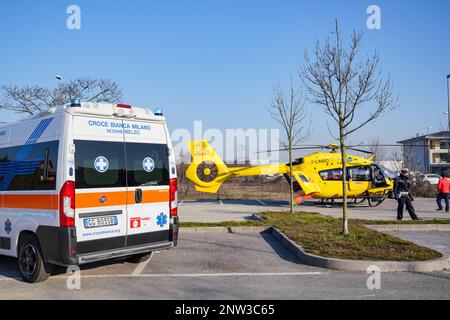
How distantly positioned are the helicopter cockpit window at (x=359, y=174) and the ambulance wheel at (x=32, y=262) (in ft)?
55.5

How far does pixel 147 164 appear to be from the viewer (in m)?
7.29

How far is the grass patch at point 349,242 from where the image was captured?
27.0ft

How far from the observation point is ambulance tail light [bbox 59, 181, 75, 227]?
6.12 metres

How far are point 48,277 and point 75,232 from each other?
1356mm

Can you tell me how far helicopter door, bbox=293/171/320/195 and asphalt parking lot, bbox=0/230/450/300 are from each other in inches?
455

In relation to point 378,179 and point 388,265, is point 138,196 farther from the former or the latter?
point 378,179

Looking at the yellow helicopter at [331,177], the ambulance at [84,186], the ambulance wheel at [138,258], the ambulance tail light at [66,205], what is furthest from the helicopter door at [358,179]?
the ambulance tail light at [66,205]

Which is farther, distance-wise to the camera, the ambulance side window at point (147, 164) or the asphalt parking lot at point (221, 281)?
the ambulance side window at point (147, 164)

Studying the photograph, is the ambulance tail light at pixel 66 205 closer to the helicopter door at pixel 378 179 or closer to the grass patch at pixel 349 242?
the grass patch at pixel 349 242

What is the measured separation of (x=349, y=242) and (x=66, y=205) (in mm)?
6328

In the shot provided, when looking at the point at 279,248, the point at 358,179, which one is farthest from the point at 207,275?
the point at 358,179

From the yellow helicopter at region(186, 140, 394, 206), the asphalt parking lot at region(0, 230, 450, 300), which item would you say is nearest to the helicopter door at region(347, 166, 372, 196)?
the yellow helicopter at region(186, 140, 394, 206)
